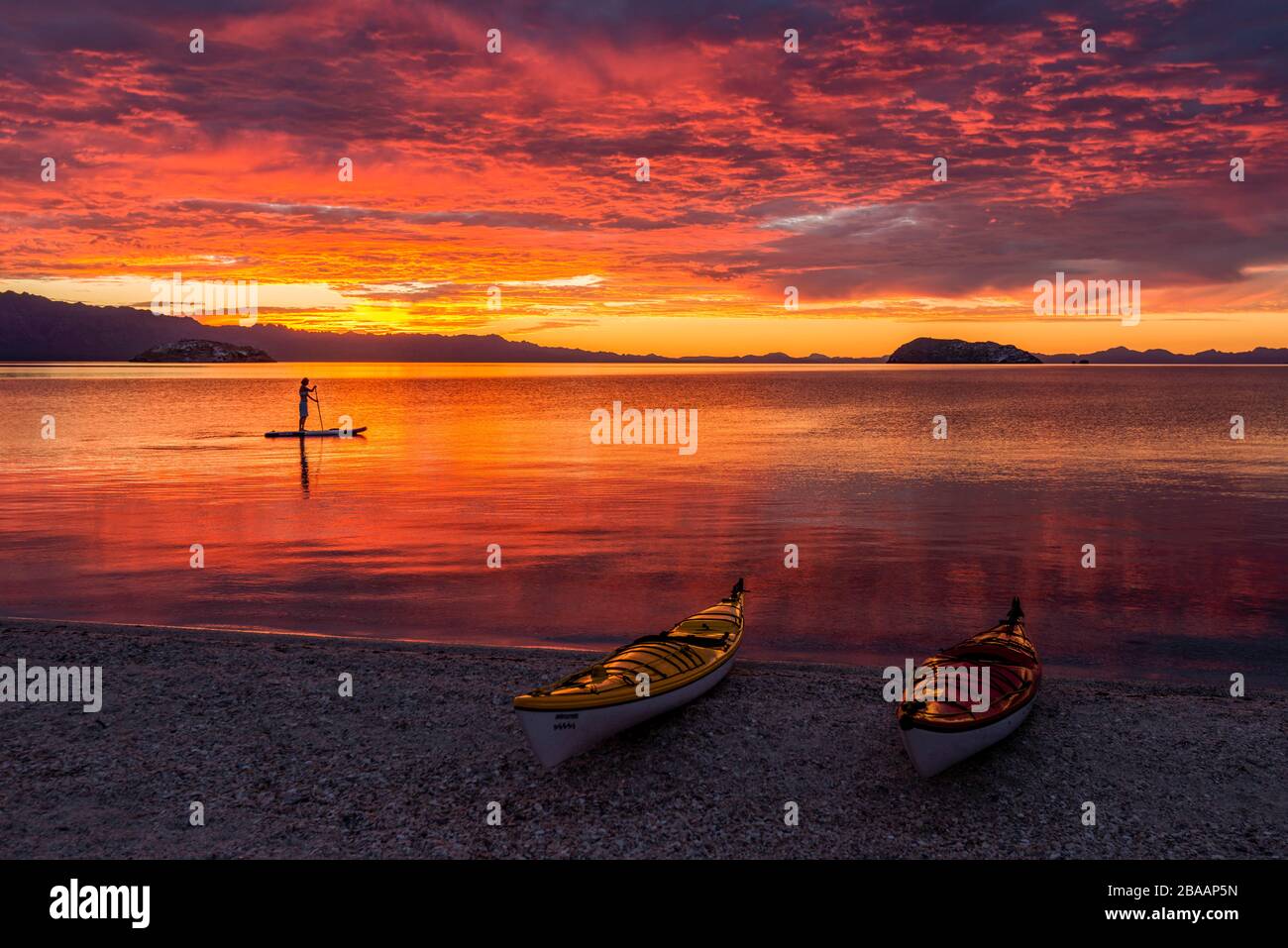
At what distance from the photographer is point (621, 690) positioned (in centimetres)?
1212

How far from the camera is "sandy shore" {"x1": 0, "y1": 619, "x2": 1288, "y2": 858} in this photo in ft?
33.7

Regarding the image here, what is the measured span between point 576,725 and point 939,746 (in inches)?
189

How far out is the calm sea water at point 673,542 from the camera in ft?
69.1

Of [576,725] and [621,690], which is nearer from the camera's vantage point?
[576,725]

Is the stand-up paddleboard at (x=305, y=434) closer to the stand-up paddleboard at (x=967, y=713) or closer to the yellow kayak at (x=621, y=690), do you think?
the yellow kayak at (x=621, y=690)

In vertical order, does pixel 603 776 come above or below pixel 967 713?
below

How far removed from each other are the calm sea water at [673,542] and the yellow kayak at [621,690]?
477 centimetres

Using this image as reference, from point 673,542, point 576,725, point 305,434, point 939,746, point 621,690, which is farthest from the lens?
point 305,434

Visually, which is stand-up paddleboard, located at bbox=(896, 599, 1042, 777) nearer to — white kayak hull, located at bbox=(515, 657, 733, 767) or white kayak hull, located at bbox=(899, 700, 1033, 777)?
white kayak hull, located at bbox=(899, 700, 1033, 777)

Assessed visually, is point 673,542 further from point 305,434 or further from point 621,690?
point 305,434

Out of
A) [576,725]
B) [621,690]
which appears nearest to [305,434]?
[621,690]

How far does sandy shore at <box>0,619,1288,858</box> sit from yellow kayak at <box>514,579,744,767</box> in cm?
49

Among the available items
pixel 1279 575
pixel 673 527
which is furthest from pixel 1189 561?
pixel 673 527
